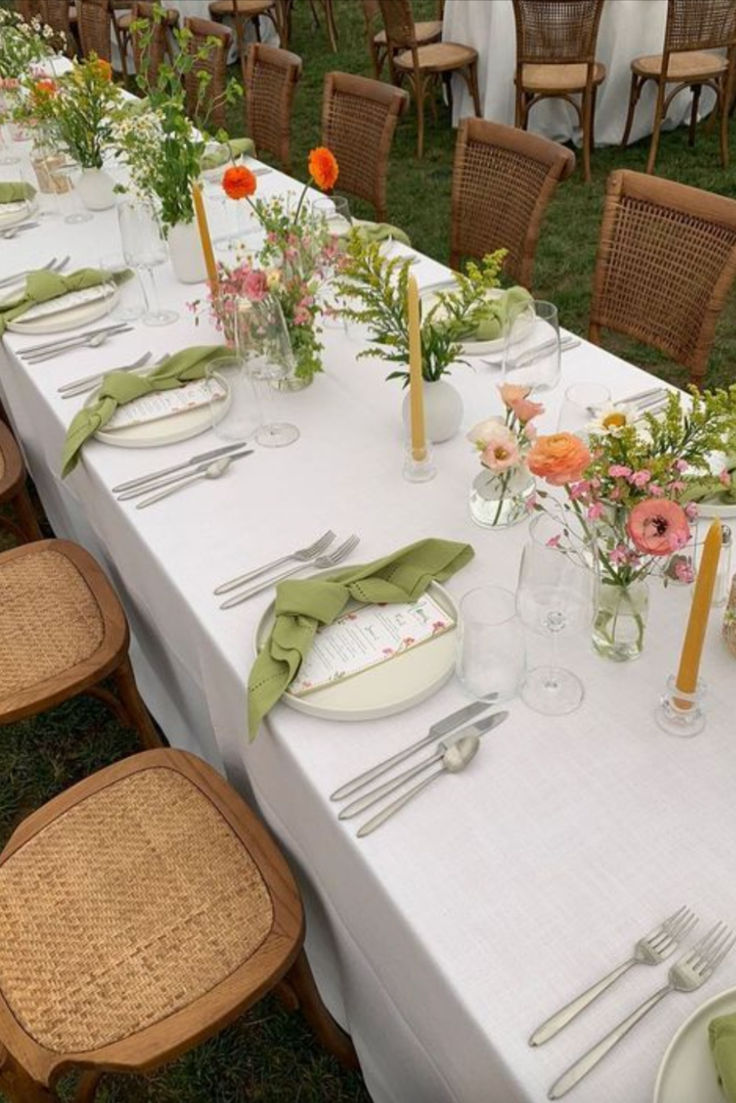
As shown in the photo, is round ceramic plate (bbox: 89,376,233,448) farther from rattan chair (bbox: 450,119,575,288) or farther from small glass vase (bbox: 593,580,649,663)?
rattan chair (bbox: 450,119,575,288)

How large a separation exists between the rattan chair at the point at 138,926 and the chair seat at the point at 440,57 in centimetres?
453

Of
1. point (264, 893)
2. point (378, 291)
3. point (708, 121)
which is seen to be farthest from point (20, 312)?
point (708, 121)

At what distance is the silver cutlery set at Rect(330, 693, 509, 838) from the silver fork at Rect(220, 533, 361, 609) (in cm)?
32

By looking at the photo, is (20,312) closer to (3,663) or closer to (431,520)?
(3,663)

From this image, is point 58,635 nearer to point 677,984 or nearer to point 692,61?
point 677,984

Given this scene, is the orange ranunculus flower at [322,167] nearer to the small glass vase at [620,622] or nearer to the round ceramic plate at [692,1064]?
the small glass vase at [620,622]

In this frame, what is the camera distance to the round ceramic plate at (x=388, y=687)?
1068mm

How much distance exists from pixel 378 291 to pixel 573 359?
500 mm

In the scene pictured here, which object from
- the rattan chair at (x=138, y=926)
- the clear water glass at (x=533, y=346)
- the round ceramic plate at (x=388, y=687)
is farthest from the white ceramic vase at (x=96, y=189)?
the round ceramic plate at (x=388, y=687)

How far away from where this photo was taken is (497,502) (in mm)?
1339

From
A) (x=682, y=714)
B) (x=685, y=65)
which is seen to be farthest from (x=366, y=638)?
(x=685, y=65)

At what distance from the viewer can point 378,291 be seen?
1.36m

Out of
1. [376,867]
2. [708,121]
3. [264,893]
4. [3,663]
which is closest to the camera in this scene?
[376,867]

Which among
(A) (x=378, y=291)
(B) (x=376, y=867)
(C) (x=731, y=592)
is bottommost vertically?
(B) (x=376, y=867)
